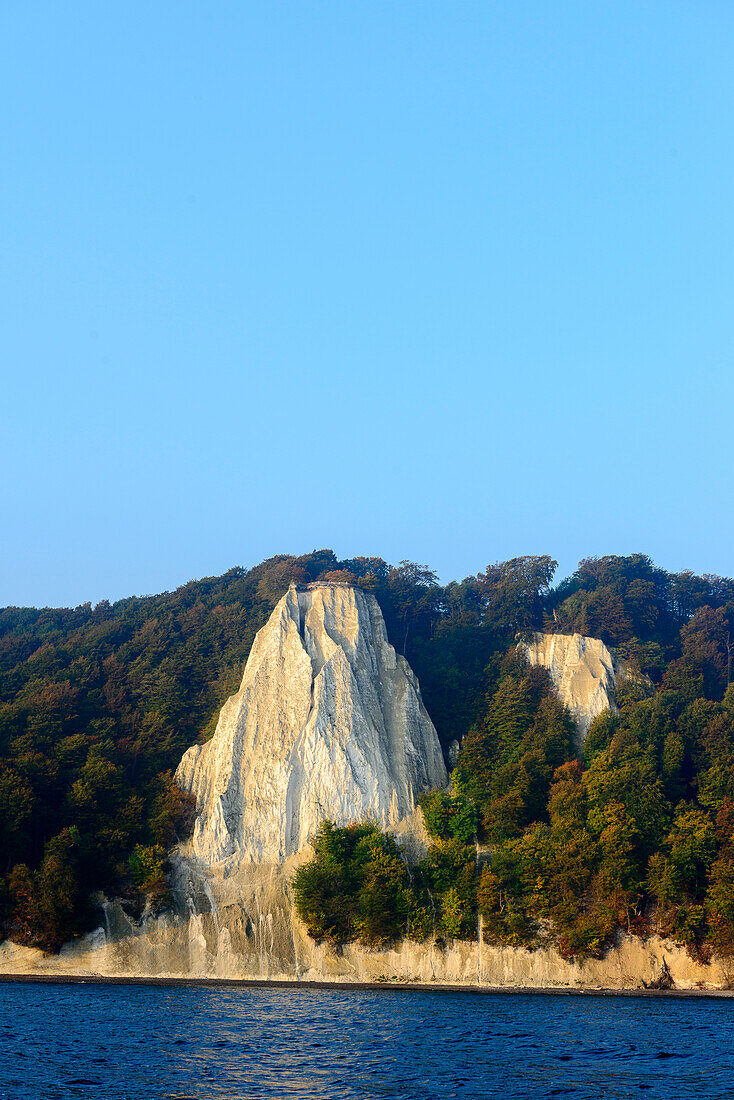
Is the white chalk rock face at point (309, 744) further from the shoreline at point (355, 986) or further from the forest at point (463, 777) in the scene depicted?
the shoreline at point (355, 986)

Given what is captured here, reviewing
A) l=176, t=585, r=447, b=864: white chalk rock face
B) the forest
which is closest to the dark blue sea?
the forest

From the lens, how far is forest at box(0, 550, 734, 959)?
170ft

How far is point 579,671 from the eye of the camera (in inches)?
2793

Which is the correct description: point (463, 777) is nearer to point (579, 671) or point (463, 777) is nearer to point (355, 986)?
point (579, 671)

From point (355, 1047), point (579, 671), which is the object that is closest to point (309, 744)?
point (579, 671)

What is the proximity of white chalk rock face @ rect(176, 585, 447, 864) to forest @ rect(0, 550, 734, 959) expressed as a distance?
2.54m

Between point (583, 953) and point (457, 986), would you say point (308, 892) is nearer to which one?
point (457, 986)

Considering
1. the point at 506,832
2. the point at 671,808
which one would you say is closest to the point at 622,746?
the point at 671,808

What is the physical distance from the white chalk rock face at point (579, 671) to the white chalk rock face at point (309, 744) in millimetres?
11089

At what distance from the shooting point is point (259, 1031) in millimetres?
33156

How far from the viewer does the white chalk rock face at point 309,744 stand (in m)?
59.7

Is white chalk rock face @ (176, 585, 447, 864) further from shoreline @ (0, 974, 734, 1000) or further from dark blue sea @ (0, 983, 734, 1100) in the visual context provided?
dark blue sea @ (0, 983, 734, 1100)

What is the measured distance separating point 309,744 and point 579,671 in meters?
22.3

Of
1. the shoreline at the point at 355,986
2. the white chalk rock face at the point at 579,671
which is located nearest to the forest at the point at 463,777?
the white chalk rock face at the point at 579,671
